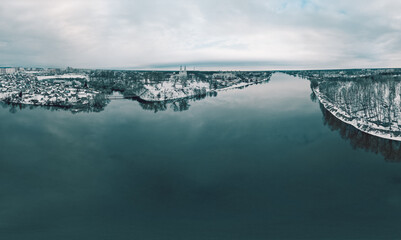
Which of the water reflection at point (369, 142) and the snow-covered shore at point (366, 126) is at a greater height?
the snow-covered shore at point (366, 126)

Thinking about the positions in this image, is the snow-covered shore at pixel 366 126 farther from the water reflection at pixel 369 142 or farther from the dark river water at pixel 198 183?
the dark river water at pixel 198 183

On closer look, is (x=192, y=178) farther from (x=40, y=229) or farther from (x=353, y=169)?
(x=353, y=169)

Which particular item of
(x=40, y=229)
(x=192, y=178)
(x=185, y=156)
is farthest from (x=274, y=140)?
(x=40, y=229)

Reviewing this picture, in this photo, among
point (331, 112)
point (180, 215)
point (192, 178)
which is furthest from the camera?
point (331, 112)

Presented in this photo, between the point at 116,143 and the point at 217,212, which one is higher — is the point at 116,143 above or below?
above

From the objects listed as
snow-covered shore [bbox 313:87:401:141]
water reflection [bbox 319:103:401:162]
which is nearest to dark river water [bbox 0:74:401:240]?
water reflection [bbox 319:103:401:162]

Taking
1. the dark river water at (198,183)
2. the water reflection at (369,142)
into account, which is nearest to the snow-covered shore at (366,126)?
the water reflection at (369,142)

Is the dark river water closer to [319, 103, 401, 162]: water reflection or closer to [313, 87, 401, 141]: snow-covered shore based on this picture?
[319, 103, 401, 162]: water reflection

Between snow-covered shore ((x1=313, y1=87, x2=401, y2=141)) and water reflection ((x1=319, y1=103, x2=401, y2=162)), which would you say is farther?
snow-covered shore ((x1=313, y1=87, x2=401, y2=141))
